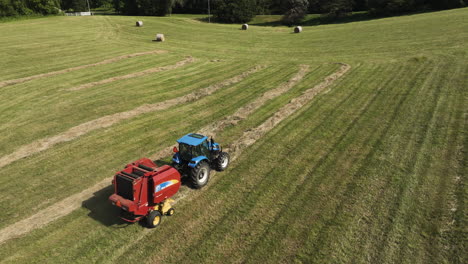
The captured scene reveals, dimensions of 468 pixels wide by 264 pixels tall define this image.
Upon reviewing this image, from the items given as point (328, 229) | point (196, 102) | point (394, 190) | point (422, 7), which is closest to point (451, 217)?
point (394, 190)

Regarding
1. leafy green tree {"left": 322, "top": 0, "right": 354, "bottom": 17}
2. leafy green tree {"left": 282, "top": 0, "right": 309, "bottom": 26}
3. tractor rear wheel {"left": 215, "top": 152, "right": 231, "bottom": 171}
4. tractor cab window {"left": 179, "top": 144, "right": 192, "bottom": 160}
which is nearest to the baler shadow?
tractor cab window {"left": 179, "top": 144, "right": 192, "bottom": 160}

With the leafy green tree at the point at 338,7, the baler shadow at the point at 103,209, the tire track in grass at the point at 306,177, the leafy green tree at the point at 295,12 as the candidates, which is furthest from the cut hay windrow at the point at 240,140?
the leafy green tree at the point at 338,7

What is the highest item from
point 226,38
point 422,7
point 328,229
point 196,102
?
point 422,7

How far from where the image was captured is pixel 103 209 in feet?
35.0

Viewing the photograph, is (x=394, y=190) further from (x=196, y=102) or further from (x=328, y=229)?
(x=196, y=102)

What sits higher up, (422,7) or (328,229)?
(422,7)

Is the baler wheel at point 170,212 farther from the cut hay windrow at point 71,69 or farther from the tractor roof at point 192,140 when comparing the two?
the cut hay windrow at point 71,69

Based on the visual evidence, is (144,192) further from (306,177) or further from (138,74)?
(138,74)

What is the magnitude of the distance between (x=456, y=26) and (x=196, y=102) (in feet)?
124

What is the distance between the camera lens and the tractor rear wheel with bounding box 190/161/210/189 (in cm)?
1097

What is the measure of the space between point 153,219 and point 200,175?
256cm

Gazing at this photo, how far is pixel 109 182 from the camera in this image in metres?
12.2

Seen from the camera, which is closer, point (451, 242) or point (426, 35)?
point (451, 242)

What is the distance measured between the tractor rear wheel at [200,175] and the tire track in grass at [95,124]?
28.9 feet
